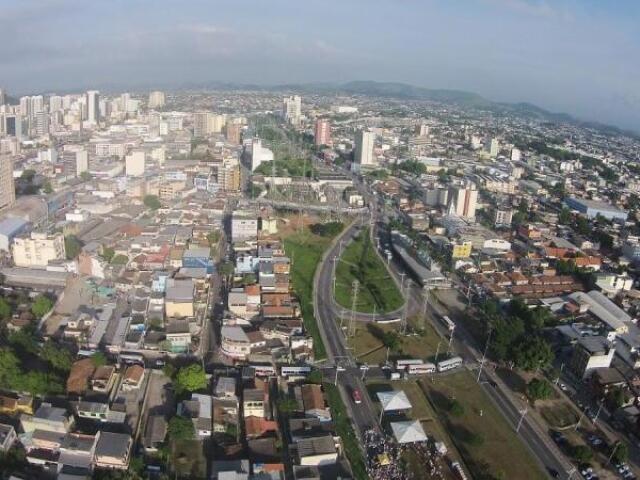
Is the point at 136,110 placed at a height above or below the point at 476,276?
above

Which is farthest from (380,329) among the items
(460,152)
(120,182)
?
(460,152)

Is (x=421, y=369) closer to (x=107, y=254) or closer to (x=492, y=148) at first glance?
(x=107, y=254)

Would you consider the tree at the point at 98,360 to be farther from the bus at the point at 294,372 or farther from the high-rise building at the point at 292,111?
the high-rise building at the point at 292,111

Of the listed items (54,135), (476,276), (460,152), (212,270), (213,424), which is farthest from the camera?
(460,152)

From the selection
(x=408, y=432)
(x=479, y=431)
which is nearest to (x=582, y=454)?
(x=479, y=431)

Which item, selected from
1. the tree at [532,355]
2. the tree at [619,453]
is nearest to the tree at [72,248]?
the tree at [532,355]

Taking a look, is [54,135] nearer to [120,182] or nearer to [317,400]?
[120,182]
